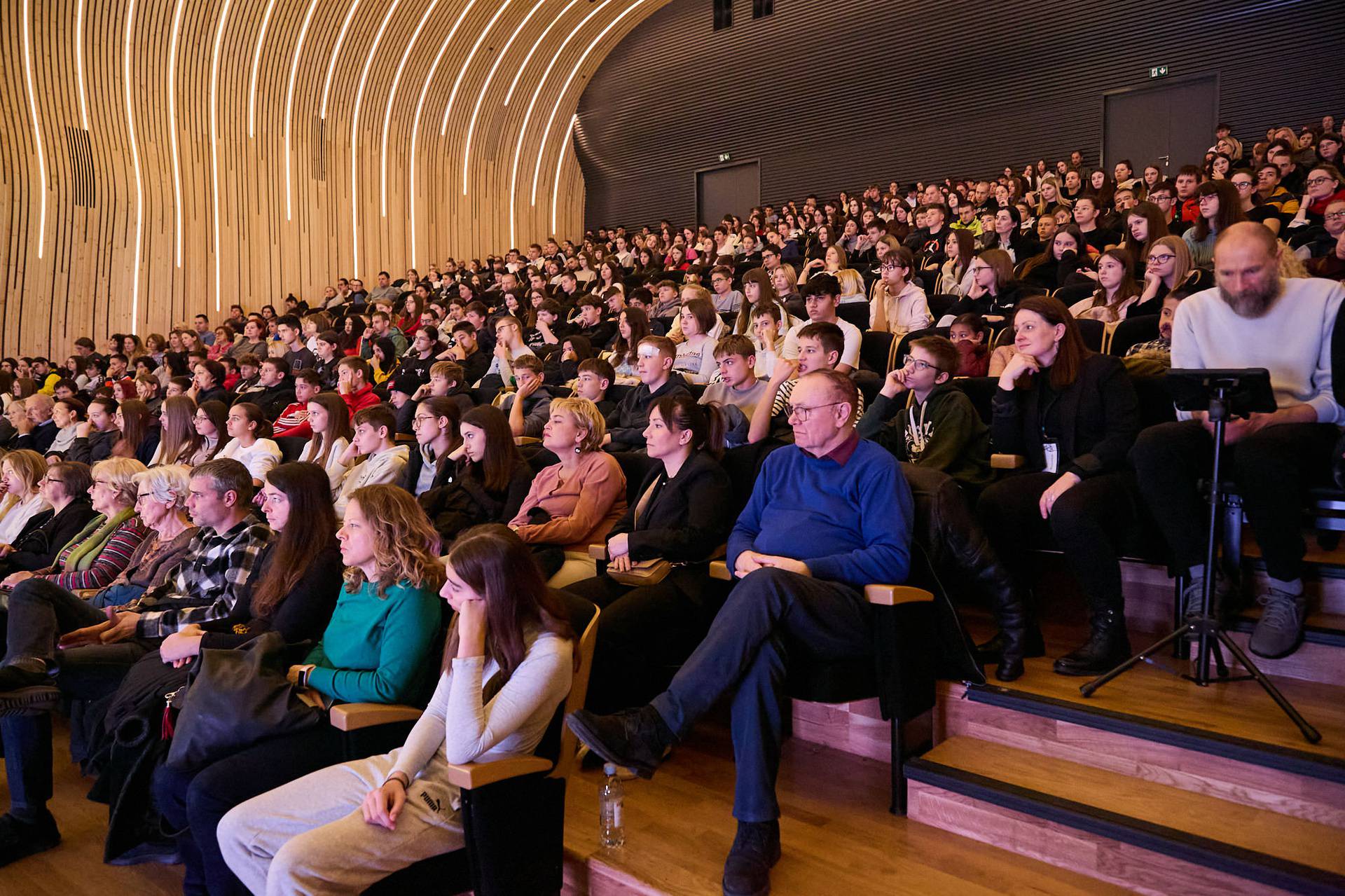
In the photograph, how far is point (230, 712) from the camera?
2143 mm

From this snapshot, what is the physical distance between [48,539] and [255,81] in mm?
9132

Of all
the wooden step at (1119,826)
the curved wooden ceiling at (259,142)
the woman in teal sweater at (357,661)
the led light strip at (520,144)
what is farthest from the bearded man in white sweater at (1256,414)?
the led light strip at (520,144)

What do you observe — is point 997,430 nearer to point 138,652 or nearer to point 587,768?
point 587,768

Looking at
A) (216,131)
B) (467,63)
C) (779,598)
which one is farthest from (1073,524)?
(467,63)

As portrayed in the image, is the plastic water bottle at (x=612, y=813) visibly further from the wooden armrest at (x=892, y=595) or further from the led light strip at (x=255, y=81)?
the led light strip at (x=255, y=81)

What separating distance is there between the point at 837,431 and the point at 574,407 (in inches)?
48.6

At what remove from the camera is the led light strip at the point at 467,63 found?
13.4 meters

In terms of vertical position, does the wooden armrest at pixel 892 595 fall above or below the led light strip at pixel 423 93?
below

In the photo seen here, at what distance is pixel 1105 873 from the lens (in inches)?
72.7

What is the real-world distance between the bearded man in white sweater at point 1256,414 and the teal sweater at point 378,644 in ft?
6.07

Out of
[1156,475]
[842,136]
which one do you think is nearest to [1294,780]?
[1156,475]

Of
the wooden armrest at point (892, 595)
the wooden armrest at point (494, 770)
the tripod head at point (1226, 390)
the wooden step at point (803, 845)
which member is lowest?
the wooden step at point (803, 845)

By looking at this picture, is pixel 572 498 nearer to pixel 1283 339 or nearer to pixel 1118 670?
pixel 1118 670

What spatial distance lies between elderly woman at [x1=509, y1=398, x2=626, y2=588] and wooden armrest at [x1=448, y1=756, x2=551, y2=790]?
1243 mm
